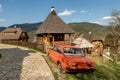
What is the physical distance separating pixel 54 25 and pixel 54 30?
3.28 ft

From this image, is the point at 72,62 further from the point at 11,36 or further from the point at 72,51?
the point at 11,36

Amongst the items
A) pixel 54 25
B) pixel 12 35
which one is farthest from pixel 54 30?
pixel 12 35

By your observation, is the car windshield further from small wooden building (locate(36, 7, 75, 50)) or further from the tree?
the tree

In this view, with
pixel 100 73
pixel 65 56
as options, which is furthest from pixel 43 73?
pixel 100 73

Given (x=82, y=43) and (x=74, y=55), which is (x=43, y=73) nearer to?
(x=74, y=55)

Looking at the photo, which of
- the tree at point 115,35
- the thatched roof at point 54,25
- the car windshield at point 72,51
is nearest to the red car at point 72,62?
the car windshield at point 72,51

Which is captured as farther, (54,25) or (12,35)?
(12,35)

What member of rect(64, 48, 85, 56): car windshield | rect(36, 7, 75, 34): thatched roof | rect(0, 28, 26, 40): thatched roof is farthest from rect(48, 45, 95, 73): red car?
rect(0, 28, 26, 40): thatched roof

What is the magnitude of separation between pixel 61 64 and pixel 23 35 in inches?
2560

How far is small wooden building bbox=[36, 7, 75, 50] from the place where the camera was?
3441 cm

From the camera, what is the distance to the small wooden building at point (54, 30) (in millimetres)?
34406

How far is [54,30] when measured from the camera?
3438 cm

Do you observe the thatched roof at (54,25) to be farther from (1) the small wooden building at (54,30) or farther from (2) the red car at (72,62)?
(2) the red car at (72,62)

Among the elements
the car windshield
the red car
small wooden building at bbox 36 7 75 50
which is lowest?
the red car
